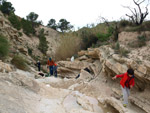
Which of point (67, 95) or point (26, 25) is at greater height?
point (26, 25)

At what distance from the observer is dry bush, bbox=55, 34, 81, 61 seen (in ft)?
41.1

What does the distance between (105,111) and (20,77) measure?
7.99 ft

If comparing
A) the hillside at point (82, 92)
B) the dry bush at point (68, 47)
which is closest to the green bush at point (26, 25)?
the dry bush at point (68, 47)

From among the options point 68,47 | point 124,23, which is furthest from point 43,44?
point 124,23

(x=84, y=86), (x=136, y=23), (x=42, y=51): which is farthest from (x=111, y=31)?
(x=42, y=51)

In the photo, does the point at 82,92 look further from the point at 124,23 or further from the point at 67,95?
the point at 124,23

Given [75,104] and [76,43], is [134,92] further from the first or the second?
[76,43]

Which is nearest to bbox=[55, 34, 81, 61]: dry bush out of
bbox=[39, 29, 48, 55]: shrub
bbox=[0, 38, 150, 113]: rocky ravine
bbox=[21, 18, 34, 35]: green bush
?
bbox=[0, 38, 150, 113]: rocky ravine

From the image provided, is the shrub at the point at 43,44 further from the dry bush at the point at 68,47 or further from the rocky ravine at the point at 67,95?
the rocky ravine at the point at 67,95

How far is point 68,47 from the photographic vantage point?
494 inches

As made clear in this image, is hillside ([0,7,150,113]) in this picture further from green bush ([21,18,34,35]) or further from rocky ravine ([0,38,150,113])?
green bush ([21,18,34,35])

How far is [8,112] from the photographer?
6.96 ft

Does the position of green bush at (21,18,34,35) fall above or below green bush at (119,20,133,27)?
above

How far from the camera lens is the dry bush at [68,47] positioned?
12.5 meters
